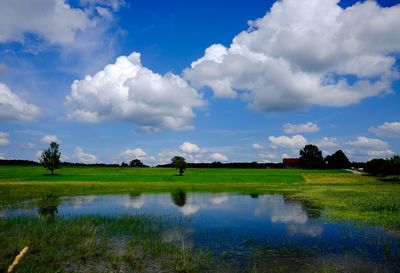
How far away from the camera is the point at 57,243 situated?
18344mm

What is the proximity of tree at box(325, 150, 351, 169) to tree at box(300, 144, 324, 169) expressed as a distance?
18.1 feet

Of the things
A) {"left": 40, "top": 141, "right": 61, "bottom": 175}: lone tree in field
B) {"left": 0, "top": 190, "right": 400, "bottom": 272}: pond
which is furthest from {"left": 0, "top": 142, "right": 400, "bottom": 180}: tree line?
{"left": 0, "top": 190, "right": 400, "bottom": 272}: pond

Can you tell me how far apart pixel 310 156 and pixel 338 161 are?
50.0 feet

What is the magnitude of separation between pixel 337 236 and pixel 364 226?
4.15 m

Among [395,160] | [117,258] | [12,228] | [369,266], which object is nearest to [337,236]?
[369,266]

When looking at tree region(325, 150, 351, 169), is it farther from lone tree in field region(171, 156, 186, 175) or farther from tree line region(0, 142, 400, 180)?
lone tree in field region(171, 156, 186, 175)

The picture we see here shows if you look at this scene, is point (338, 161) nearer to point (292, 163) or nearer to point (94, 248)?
point (292, 163)

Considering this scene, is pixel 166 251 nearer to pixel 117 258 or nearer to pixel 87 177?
pixel 117 258

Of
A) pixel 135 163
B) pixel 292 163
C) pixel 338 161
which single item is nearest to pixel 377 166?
pixel 338 161

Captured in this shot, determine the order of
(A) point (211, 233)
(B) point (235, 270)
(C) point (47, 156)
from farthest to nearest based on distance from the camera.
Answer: (C) point (47, 156) < (A) point (211, 233) < (B) point (235, 270)

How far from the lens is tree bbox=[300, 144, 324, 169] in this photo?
171 meters

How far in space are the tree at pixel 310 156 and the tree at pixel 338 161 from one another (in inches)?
217

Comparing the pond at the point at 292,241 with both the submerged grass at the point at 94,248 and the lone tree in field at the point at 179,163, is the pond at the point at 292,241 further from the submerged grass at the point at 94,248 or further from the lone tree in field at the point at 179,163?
the lone tree in field at the point at 179,163

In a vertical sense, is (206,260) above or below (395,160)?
below
